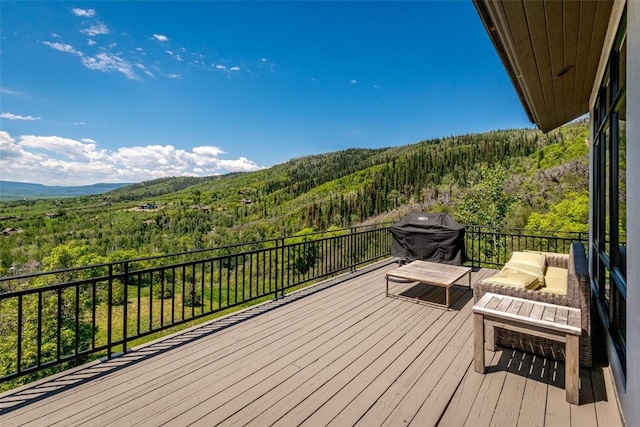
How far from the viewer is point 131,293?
946 inches

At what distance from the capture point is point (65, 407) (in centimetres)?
207

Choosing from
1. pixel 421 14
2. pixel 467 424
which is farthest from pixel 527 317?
pixel 421 14

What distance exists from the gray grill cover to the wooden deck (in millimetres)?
1856

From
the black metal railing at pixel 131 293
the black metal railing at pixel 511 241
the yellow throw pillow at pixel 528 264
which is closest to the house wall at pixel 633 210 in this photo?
the yellow throw pillow at pixel 528 264

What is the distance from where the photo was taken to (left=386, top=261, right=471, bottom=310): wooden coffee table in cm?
405

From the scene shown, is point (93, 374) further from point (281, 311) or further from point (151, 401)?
point (281, 311)

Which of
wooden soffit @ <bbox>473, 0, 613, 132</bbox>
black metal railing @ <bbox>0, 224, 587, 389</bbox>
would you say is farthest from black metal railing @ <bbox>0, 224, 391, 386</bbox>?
wooden soffit @ <bbox>473, 0, 613, 132</bbox>

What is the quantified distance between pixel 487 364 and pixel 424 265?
226 centimetres

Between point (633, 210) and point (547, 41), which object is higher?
point (547, 41)

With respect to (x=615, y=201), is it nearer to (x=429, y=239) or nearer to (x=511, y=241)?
(x=429, y=239)

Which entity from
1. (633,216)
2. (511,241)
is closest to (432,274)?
(633,216)

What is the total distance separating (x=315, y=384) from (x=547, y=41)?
306 centimetres

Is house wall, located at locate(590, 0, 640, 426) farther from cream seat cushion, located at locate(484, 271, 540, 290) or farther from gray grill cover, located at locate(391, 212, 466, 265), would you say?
gray grill cover, located at locate(391, 212, 466, 265)

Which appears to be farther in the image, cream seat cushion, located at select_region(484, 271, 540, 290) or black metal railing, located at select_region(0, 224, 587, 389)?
cream seat cushion, located at select_region(484, 271, 540, 290)
